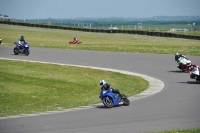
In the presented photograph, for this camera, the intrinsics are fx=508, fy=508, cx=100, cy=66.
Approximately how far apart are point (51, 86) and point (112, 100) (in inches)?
265

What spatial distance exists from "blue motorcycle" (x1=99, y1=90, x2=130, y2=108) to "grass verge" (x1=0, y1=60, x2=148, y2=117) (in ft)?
4.77

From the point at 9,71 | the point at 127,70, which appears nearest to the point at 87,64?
the point at 127,70

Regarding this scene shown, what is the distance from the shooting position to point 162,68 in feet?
102

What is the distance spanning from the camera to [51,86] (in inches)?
964

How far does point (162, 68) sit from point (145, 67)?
1268 mm

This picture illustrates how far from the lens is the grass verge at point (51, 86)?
20172mm

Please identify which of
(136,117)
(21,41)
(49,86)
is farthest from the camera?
(21,41)

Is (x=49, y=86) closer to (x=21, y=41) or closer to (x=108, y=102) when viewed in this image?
→ (x=108, y=102)

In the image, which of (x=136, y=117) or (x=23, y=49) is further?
(x=23, y=49)

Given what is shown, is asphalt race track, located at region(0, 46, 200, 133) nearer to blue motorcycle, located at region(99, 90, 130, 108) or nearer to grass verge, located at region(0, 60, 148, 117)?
blue motorcycle, located at region(99, 90, 130, 108)

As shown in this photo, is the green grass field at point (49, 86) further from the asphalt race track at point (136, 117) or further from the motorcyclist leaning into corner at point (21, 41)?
the motorcyclist leaning into corner at point (21, 41)

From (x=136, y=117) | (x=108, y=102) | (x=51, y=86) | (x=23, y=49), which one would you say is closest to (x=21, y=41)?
(x=23, y=49)

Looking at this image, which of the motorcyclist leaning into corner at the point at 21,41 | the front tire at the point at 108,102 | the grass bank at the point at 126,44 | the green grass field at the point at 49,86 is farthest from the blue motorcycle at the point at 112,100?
the grass bank at the point at 126,44

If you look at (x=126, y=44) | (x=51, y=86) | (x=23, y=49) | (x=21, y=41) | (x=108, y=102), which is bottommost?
(x=51, y=86)
